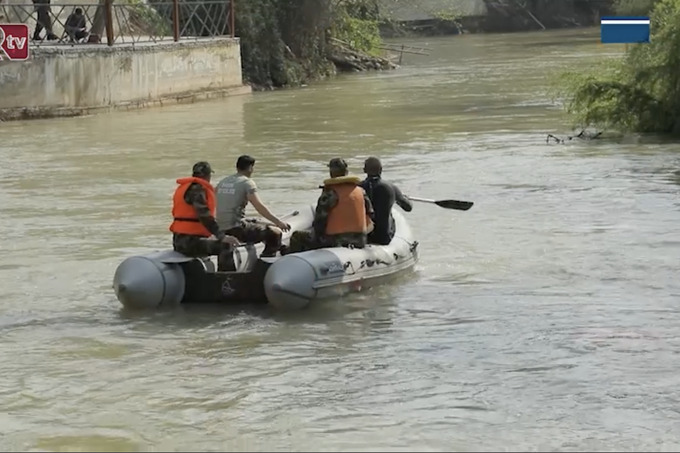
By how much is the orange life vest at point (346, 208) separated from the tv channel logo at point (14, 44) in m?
19.8

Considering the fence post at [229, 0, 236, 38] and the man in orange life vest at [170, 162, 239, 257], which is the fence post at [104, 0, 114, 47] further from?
the man in orange life vest at [170, 162, 239, 257]

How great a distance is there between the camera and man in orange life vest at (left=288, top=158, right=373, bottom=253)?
13383mm

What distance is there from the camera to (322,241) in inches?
533

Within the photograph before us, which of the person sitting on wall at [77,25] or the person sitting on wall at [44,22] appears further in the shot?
the person sitting on wall at [77,25]

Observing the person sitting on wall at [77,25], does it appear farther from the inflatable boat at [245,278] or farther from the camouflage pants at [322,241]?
the inflatable boat at [245,278]

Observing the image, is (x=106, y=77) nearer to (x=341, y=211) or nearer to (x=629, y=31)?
(x=629, y=31)

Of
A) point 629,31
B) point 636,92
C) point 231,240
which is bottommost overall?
point 231,240

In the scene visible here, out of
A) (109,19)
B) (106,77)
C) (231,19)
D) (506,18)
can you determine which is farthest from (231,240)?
(506,18)

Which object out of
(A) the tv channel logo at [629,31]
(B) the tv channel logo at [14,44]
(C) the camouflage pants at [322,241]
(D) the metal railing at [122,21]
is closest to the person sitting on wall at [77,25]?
(D) the metal railing at [122,21]

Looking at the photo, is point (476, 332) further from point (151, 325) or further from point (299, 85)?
point (299, 85)

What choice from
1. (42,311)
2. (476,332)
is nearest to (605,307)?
(476,332)

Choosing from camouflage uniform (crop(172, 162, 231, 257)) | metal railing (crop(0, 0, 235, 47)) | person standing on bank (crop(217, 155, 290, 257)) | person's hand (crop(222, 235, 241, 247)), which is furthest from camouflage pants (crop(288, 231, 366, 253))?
metal railing (crop(0, 0, 235, 47))

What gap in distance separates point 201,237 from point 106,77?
21.6 meters

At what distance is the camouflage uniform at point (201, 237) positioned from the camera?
1286cm
